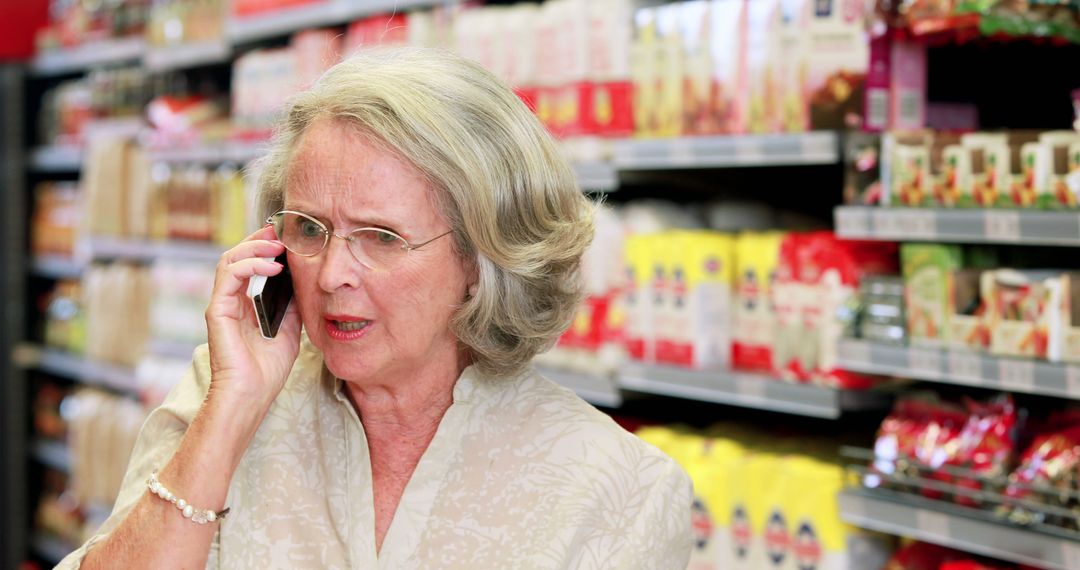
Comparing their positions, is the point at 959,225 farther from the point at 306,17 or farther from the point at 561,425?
the point at 306,17

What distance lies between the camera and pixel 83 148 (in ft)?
18.5

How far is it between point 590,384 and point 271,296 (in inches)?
54.8

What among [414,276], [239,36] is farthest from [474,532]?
[239,36]

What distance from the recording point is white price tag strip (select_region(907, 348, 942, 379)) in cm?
230

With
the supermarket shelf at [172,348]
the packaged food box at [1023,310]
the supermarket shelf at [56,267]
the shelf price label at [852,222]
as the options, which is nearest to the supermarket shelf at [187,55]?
the supermarket shelf at [172,348]

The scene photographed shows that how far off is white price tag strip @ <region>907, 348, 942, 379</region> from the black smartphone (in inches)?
46.1

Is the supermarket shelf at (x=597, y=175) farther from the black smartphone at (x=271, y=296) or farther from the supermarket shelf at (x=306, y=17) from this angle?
the black smartphone at (x=271, y=296)

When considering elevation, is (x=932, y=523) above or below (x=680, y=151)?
below

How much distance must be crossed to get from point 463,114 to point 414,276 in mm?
220

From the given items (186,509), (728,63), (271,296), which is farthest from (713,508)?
(186,509)

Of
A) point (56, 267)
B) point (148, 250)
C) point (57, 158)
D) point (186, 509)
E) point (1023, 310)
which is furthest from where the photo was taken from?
point (56, 267)

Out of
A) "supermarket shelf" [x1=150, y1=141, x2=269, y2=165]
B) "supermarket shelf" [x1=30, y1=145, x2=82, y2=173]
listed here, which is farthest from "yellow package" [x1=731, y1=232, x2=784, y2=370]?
"supermarket shelf" [x1=30, y1=145, x2=82, y2=173]

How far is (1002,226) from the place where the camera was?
85.4 inches

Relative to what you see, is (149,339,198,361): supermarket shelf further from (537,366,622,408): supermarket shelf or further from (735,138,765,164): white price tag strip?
(735,138,765,164): white price tag strip
